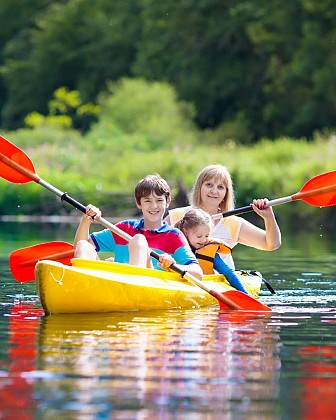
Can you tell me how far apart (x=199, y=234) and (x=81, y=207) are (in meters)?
0.92

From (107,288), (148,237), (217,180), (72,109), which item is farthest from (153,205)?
(72,109)

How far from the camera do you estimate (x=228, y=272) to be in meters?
11.1

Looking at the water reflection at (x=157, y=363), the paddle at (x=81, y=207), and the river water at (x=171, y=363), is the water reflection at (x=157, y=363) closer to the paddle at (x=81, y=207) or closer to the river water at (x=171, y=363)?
the river water at (x=171, y=363)

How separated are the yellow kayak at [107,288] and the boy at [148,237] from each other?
5.8 inches

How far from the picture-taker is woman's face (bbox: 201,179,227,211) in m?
11.6

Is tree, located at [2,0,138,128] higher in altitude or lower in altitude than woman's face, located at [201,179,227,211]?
higher

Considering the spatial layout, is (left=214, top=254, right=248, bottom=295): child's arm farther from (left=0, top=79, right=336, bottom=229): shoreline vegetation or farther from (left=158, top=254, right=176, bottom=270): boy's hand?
(left=0, top=79, right=336, bottom=229): shoreline vegetation

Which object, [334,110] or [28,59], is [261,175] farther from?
[28,59]

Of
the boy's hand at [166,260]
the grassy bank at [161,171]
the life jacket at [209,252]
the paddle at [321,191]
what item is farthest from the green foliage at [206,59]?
the boy's hand at [166,260]

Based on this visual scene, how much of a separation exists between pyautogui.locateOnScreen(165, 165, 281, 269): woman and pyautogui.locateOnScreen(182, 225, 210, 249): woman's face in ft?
2.02

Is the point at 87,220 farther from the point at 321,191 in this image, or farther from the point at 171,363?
the point at 171,363

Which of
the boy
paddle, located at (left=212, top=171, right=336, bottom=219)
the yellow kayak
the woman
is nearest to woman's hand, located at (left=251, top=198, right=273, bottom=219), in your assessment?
the woman

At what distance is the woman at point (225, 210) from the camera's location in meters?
11.5

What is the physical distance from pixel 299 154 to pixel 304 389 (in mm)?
24979
